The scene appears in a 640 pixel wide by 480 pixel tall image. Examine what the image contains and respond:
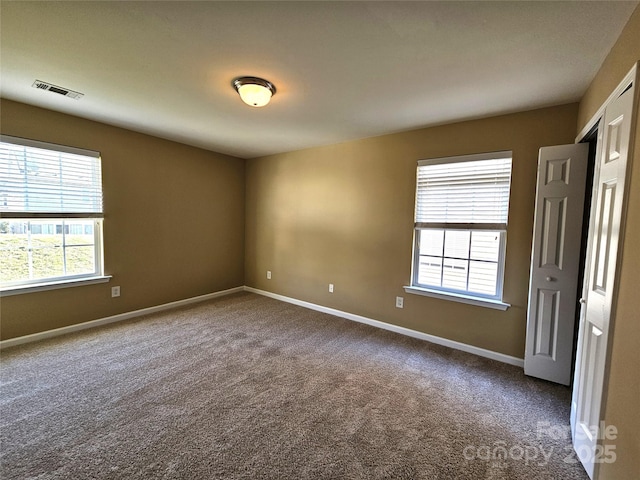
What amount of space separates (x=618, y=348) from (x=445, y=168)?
86.6 inches

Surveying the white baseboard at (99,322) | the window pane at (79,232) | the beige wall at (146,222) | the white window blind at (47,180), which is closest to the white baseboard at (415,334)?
the white baseboard at (99,322)

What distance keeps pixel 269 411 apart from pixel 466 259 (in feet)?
7.97

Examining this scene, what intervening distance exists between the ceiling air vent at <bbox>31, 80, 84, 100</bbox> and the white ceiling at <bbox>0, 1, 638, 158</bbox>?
0.08m

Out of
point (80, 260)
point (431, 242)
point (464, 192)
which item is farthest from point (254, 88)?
point (80, 260)

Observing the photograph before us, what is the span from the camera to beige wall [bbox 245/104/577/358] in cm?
267

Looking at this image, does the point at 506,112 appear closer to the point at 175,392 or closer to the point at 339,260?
the point at 339,260

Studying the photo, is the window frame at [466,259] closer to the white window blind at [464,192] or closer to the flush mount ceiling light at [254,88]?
the white window blind at [464,192]

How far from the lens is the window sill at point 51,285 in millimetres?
2754

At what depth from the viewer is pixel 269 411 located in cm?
195

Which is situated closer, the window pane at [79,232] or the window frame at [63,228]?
the window frame at [63,228]

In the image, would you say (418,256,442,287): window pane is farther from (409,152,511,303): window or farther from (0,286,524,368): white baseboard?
(0,286,524,368): white baseboard

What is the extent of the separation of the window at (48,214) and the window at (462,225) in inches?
153

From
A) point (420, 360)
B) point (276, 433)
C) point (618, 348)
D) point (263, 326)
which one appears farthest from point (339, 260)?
point (618, 348)

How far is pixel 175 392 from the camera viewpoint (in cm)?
213
